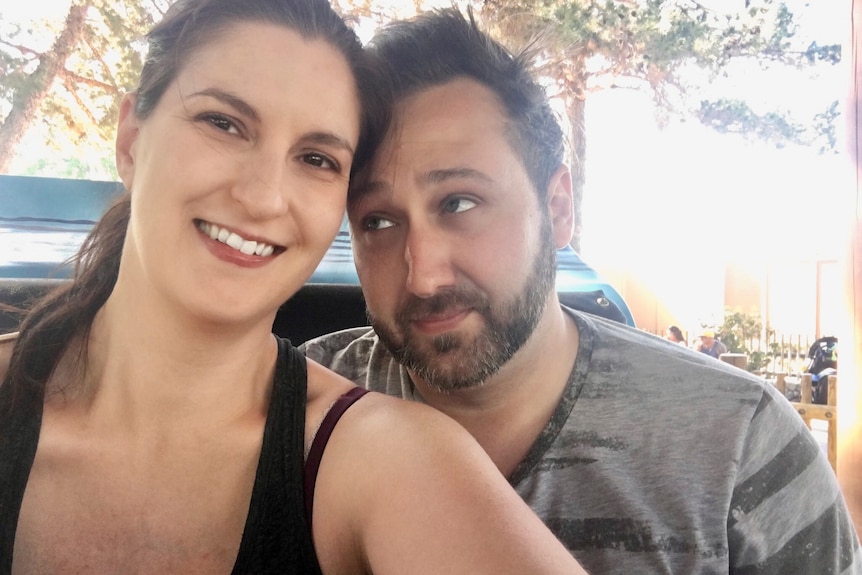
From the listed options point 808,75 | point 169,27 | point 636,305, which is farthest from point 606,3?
point 169,27

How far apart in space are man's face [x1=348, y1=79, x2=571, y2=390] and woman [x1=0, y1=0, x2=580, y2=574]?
0.60ft

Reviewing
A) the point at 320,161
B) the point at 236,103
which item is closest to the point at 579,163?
the point at 320,161

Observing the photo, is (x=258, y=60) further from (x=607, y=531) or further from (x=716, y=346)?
(x=716, y=346)

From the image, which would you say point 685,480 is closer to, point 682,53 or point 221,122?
point 221,122

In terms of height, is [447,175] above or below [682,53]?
below

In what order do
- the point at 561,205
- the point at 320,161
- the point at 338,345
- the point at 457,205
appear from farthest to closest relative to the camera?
1. the point at 338,345
2. the point at 561,205
3. the point at 457,205
4. the point at 320,161

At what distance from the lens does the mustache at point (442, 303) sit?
1.26 m

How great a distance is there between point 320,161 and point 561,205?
2.21ft

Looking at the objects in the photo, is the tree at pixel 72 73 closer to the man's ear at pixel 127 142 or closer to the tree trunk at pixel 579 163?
the tree trunk at pixel 579 163

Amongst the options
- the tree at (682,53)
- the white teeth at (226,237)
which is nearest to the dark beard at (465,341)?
the white teeth at (226,237)

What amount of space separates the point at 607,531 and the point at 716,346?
6126mm

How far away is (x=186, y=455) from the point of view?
1067 mm

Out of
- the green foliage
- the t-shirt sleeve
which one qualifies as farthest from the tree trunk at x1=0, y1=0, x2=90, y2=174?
the green foliage

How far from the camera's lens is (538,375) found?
1.33m
